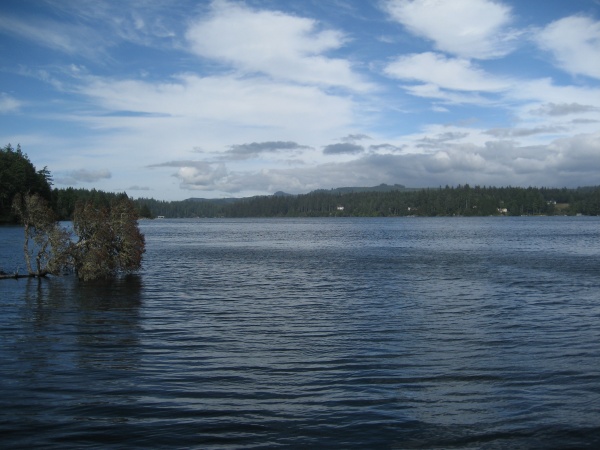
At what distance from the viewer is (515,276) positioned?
41844 mm

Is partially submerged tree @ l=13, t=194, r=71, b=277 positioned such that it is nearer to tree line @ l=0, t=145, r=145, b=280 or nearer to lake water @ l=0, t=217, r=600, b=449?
tree line @ l=0, t=145, r=145, b=280

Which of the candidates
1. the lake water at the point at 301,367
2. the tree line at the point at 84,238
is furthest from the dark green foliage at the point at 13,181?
the lake water at the point at 301,367

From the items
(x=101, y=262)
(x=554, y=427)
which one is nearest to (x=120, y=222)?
(x=101, y=262)

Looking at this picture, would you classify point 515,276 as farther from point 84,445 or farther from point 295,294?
point 84,445

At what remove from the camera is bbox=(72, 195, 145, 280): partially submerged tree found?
40844 millimetres

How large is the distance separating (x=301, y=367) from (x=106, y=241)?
29390 mm

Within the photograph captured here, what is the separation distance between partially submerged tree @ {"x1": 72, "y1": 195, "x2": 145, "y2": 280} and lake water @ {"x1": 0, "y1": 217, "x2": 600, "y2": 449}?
5.58 meters

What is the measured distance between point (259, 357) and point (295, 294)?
15317 mm

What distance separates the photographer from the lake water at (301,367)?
12.4 metres

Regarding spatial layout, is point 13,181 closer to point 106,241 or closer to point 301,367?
point 106,241

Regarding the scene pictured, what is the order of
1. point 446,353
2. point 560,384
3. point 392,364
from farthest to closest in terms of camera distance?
point 446,353, point 392,364, point 560,384

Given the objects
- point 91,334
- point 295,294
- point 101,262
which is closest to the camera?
point 91,334

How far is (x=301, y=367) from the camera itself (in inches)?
674

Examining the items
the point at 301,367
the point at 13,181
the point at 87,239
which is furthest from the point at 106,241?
the point at 13,181
